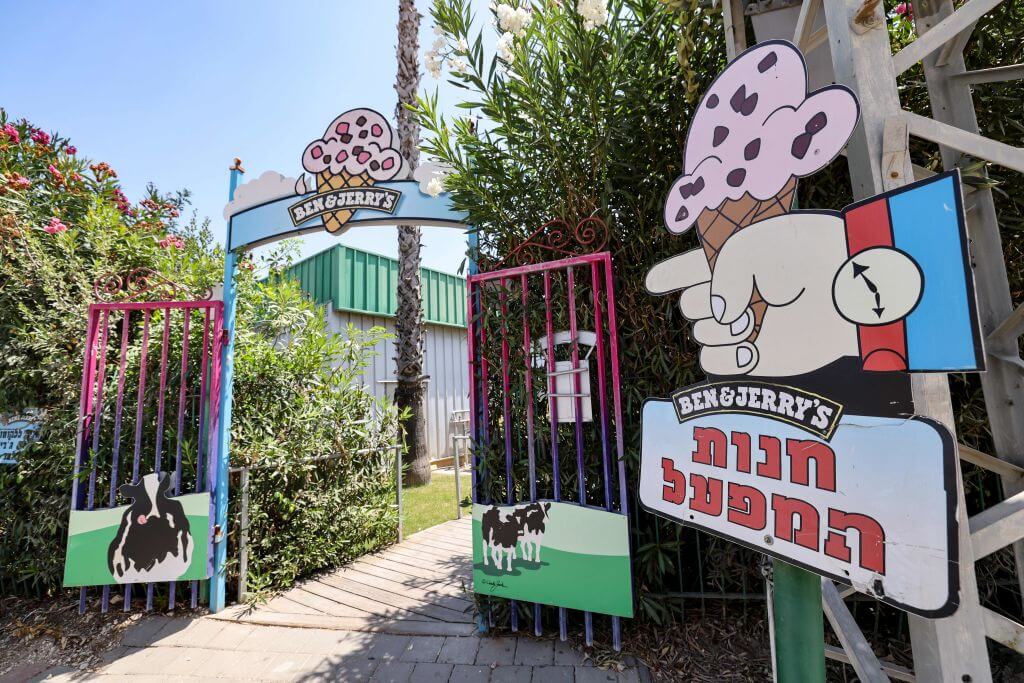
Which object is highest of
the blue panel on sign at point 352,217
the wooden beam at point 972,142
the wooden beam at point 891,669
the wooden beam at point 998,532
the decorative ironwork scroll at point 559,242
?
the blue panel on sign at point 352,217

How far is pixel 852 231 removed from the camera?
3.71 ft

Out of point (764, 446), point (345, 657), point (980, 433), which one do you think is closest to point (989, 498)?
point (980, 433)

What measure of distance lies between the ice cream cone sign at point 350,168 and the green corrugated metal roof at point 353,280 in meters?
4.97

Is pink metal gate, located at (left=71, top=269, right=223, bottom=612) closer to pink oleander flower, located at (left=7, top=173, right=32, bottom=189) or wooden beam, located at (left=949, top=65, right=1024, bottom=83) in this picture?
pink oleander flower, located at (left=7, top=173, right=32, bottom=189)

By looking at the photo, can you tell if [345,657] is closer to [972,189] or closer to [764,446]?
[764,446]

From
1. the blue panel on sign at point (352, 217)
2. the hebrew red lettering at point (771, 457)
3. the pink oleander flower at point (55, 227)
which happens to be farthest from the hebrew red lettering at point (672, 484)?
the pink oleander flower at point (55, 227)

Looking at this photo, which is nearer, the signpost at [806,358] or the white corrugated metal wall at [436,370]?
the signpost at [806,358]

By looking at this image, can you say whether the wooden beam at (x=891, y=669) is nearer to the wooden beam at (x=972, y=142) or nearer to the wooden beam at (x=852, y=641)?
the wooden beam at (x=852, y=641)

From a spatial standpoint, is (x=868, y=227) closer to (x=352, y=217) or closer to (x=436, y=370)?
(x=352, y=217)

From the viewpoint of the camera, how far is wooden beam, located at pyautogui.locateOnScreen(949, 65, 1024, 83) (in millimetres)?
1849

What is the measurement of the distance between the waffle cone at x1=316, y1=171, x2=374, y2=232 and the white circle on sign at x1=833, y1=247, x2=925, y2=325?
3173 mm

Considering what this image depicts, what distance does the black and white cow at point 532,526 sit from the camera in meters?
2.61

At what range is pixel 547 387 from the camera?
8.77 feet

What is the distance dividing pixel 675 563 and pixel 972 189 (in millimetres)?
2164
